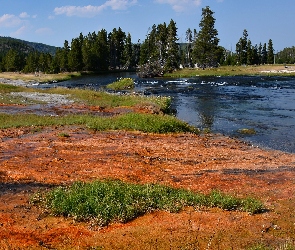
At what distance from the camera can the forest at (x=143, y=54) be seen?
4080 inches

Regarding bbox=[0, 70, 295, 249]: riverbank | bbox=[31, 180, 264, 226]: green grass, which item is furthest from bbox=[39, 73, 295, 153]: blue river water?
bbox=[31, 180, 264, 226]: green grass

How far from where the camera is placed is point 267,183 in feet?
42.9

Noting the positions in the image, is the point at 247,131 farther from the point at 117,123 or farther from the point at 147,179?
the point at 147,179

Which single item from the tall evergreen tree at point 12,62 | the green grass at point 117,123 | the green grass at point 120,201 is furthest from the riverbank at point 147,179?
the tall evergreen tree at point 12,62

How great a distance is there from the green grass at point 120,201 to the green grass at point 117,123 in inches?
494

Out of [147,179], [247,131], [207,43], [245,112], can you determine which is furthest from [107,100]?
[207,43]

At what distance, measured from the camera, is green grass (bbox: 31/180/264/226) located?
9.38 m

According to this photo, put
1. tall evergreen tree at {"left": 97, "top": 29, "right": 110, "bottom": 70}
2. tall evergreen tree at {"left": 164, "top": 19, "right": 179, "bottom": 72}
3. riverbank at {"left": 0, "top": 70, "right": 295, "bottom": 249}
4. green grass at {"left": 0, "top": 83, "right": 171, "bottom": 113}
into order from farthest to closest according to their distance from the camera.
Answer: tall evergreen tree at {"left": 97, "top": 29, "right": 110, "bottom": 70}, tall evergreen tree at {"left": 164, "top": 19, "right": 179, "bottom": 72}, green grass at {"left": 0, "top": 83, "right": 171, "bottom": 113}, riverbank at {"left": 0, "top": 70, "right": 295, "bottom": 249}

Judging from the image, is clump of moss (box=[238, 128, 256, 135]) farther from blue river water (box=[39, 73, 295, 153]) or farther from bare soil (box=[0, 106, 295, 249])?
bare soil (box=[0, 106, 295, 249])

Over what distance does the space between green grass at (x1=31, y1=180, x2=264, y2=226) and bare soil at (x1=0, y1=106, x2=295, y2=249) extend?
27 cm

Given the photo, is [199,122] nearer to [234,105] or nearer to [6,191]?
[234,105]

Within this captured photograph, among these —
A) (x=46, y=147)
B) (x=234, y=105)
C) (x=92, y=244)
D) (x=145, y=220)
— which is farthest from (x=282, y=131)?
(x=92, y=244)

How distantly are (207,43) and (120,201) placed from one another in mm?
A: 100366

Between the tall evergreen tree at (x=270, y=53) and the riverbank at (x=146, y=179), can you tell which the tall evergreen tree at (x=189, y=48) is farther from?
the riverbank at (x=146, y=179)
